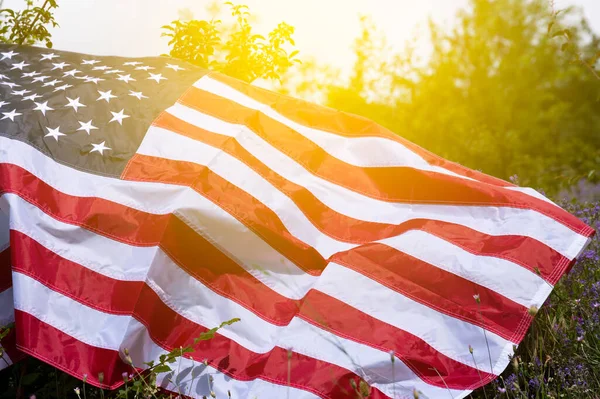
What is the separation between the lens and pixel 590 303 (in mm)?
3096

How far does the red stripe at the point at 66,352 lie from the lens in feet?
9.15

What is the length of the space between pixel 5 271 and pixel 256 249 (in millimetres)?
1484

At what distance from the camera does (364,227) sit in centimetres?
367

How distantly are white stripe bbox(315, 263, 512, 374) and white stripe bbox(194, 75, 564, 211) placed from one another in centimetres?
104

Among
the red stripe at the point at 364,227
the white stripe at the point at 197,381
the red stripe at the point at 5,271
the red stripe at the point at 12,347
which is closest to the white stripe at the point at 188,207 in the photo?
the red stripe at the point at 364,227

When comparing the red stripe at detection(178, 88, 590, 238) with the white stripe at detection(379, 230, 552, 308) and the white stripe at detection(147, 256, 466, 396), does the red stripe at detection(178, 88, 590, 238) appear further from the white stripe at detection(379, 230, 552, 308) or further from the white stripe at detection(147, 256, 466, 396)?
the white stripe at detection(147, 256, 466, 396)

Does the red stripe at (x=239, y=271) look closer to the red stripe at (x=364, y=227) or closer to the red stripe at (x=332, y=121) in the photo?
the red stripe at (x=364, y=227)

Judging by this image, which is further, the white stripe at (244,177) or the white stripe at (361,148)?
the white stripe at (361,148)

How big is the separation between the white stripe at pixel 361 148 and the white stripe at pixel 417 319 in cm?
104

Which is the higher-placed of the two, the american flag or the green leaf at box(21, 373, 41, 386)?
the american flag

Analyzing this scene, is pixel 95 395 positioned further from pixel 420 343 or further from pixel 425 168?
pixel 425 168

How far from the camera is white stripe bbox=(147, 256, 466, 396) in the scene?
9.16 feet

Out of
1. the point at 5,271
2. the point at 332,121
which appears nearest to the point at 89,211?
the point at 5,271

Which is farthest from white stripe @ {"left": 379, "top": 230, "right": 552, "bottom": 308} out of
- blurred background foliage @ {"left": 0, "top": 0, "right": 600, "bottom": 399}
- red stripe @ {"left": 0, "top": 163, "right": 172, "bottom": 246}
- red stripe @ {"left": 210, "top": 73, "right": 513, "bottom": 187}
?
blurred background foliage @ {"left": 0, "top": 0, "right": 600, "bottom": 399}
